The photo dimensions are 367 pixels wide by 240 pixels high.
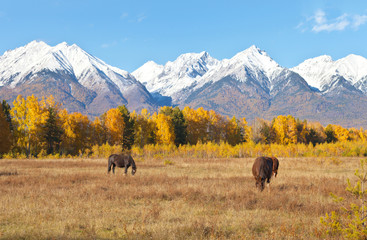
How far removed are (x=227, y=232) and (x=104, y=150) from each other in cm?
4612

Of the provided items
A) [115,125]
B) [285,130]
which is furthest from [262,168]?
[285,130]

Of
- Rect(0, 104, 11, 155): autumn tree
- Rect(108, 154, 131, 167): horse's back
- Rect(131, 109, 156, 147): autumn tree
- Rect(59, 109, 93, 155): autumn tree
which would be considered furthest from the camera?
Rect(131, 109, 156, 147): autumn tree

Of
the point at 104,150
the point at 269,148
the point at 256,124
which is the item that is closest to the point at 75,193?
the point at 104,150

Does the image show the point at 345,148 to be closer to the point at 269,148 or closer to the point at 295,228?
the point at 269,148

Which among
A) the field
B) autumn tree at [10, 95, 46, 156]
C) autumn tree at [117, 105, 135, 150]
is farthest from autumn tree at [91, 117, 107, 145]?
the field

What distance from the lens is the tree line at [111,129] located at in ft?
154

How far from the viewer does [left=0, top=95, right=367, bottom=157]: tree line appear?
47.0 metres

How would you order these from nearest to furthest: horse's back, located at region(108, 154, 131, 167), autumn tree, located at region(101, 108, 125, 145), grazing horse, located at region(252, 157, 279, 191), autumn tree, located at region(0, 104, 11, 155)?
grazing horse, located at region(252, 157, 279, 191) → horse's back, located at region(108, 154, 131, 167) → autumn tree, located at region(0, 104, 11, 155) → autumn tree, located at region(101, 108, 125, 145)

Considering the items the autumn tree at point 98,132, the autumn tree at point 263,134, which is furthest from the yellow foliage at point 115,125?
the autumn tree at point 263,134

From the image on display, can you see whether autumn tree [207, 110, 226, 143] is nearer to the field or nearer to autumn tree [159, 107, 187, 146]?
autumn tree [159, 107, 187, 146]

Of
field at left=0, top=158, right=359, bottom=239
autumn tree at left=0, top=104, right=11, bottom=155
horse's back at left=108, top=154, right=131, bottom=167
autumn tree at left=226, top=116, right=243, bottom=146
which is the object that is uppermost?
autumn tree at left=226, top=116, right=243, bottom=146

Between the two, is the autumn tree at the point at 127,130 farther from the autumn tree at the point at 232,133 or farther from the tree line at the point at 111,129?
the autumn tree at the point at 232,133

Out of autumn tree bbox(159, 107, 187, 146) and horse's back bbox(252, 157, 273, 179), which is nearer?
horse's back bbox(252, 157, 273, 179)

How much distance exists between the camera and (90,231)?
28.8ft
